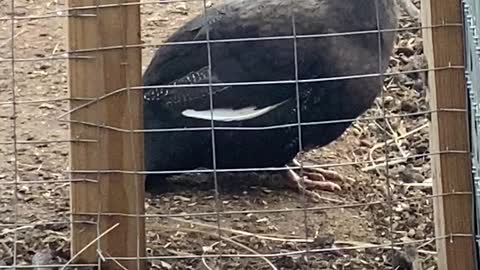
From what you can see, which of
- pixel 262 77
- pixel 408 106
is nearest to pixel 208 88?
pixel 262 77

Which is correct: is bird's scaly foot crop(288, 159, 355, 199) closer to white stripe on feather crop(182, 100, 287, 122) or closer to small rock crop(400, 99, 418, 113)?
white stripe on feather crop(182, 100, 287, 122)

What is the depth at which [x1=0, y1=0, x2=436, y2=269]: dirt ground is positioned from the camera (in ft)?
11.3

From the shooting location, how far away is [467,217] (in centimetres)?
283

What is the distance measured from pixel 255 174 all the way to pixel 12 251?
1316 millimetres

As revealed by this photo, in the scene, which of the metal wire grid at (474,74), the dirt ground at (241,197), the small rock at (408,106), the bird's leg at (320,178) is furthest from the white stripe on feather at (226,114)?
the metal wire grid at (474,74)

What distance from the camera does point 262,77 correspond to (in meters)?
3.92

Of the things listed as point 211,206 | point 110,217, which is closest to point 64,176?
point 211,206

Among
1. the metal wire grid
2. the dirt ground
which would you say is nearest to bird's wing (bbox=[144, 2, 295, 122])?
the dirt ground

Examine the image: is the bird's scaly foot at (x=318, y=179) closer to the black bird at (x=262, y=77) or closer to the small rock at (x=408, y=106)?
the black bird at (x=262, y=77)

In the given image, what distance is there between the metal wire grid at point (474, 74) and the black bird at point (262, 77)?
3.79 ft

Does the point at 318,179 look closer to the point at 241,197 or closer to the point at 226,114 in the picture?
the point at 241,197

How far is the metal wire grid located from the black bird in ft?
3.79

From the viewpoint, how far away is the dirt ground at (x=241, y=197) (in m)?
3.44

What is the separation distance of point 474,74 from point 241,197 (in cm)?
178
